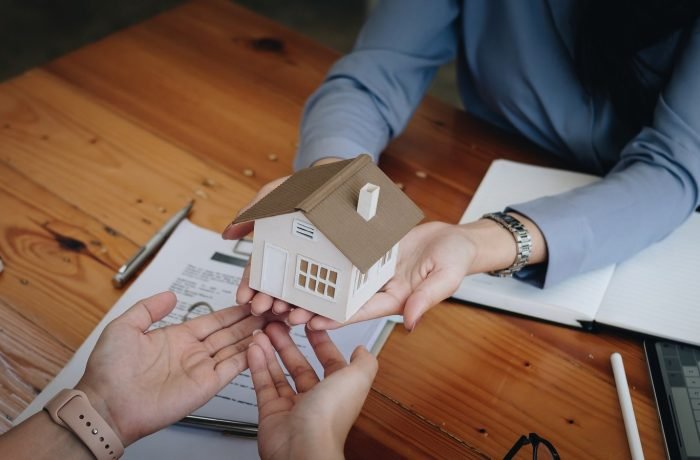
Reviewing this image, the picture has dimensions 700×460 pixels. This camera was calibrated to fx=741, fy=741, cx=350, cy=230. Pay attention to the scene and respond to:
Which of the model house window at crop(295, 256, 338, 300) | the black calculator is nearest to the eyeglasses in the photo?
the black calculator

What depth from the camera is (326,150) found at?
1.17 m

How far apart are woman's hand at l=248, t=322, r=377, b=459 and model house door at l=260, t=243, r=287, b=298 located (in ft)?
0.19

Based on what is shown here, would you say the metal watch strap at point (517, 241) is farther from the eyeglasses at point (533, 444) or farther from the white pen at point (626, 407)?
the eyeglasses at point (533, 444)

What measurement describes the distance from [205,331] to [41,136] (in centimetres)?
60

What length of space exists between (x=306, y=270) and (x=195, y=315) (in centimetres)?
24

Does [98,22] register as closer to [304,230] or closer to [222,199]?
[222,199]

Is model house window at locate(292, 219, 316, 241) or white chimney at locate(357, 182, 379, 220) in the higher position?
white chimney at locate(357, 182, 379, 220)

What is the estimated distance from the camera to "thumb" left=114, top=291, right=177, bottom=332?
2.86 ft

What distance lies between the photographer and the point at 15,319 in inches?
39.1

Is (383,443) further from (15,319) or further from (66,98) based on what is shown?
(66,98)

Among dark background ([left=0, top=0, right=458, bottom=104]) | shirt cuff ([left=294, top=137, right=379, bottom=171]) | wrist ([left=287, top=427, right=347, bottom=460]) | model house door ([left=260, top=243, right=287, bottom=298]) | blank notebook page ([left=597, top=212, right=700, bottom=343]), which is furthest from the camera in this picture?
dark background ([left=0, top=0, right=458, bottom=104])

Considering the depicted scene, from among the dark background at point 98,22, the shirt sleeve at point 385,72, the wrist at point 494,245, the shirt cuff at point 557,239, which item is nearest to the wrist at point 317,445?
the wrist at point 494,245

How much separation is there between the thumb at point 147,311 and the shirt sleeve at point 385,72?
426 mm

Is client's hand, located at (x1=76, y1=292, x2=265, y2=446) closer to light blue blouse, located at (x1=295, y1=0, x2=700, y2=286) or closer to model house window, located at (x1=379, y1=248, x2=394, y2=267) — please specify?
model house window, located at (x1=379, y1=248, x2=394, y2=267)
